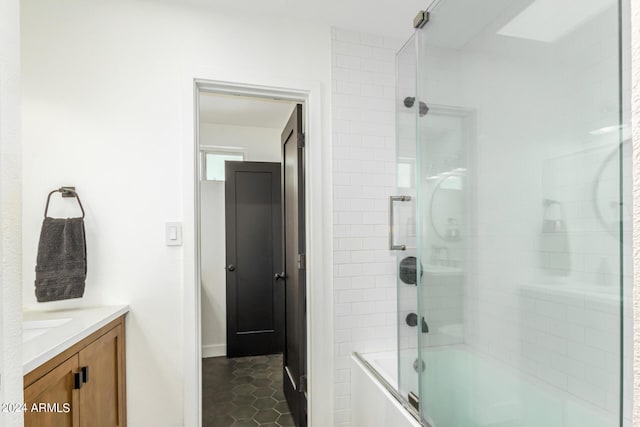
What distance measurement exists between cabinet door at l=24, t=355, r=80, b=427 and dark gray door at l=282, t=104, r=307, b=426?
3.82 feet

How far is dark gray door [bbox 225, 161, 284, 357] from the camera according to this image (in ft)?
11.2

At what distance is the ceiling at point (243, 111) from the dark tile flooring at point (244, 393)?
8.42 ft

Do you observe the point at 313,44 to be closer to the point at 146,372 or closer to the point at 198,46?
the point at 198,46

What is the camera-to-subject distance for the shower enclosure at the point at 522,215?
70cm

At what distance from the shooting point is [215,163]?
3824 millimetres

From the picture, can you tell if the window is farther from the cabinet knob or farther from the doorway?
the cabinet knob

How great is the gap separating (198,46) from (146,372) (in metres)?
1.83

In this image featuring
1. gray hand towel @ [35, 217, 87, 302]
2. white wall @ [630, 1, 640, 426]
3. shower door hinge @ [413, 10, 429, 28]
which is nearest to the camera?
white wall @ [630, 1, 640, 426]

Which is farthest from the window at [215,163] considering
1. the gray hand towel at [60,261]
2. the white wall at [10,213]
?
the white wall at [10,213]

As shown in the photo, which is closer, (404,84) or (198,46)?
(404,84)

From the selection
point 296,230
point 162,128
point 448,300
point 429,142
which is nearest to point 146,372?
point 296,230

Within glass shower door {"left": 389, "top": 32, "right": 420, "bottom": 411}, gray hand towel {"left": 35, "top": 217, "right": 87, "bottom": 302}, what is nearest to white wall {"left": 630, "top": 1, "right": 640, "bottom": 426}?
glass shower door {"left": 389, "top": 32, "right": 420, "bottom": 411}

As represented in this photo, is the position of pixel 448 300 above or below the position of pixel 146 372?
above

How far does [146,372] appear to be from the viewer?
1.71m
